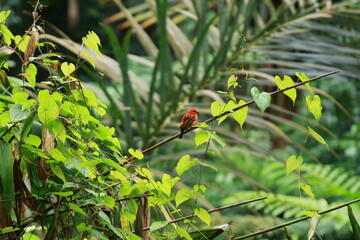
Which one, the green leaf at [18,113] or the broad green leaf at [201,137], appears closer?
the green leaf at [18,113]

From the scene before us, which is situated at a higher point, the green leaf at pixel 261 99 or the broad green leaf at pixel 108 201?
the green leaf at pixel 261 99

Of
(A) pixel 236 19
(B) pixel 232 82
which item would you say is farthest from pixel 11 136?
(A) pixel 236 19

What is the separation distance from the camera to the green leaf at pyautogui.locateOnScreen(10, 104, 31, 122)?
0.59 m

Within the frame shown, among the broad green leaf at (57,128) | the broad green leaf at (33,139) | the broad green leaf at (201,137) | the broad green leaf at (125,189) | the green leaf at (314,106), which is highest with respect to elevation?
the broad green leaf at (57,128)

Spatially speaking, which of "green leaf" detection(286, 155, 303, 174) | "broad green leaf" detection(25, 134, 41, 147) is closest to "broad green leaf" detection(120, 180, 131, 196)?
"broad green leaf" detection(25, 134, 41, 147)

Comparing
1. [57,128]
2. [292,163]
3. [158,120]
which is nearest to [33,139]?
[57,128]

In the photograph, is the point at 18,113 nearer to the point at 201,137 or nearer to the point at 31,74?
the point at 31,74

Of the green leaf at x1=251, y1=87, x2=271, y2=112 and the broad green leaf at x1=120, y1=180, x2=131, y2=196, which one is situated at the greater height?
the green leaf at x1=251, y1=87, x2=271, y2=112

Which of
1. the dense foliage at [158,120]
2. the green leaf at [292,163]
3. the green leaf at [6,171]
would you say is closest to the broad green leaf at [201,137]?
the dense foliage at [158,120]

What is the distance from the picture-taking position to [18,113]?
0.60 metres

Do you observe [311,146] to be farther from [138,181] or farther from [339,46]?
[138,181]

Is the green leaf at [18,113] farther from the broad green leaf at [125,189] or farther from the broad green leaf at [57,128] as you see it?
the broad green leaf at [125,189]

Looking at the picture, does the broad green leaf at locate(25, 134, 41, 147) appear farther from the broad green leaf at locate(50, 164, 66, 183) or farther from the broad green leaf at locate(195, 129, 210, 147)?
the broad green leaf at locate(195, 129, 210, 147)

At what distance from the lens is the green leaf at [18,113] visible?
591 millimetres
